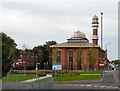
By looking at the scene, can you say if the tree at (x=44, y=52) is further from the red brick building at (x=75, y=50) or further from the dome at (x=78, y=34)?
the dome at (x=78, y=34)

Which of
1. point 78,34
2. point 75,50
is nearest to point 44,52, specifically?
point 78,34

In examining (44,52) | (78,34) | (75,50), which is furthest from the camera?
(44,52)

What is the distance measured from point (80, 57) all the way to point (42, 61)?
93.2 ft

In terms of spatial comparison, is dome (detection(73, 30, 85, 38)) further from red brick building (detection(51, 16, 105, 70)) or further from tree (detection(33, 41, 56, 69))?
tree (detection(33, 41, 56, 69))

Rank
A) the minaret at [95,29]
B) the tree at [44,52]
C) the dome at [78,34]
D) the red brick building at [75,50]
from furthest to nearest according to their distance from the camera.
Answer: the tree at [44,52]
the dome at [78,34]
the minaret at [95,29]
the red brick building at [75,50]

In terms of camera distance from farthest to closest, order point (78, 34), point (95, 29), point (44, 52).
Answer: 1. point (44, 52)
2. point (78, 34)
3. point (95, 29)

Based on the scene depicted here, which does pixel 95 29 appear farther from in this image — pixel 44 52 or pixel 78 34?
pixel 44 52

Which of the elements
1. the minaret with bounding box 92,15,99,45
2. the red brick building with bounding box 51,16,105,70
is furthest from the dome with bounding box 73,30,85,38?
the minaret with bounding box 92,15,99,45

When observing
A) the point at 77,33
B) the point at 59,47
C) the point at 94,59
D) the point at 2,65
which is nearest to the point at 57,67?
the point at 2,65

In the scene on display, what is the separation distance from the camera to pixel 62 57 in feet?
429

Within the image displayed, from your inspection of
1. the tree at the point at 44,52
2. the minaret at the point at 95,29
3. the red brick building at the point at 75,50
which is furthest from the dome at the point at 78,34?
the tree at the point at 44,52

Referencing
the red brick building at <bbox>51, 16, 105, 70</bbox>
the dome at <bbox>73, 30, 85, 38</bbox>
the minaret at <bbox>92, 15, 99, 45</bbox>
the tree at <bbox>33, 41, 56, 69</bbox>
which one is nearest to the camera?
the red brick building at <bbox>51, 16, 105, 70</bbox>

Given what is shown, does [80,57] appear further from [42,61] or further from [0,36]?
[0,36]

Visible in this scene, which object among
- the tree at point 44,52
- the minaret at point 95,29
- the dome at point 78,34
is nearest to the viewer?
the minaret at point 95,29
